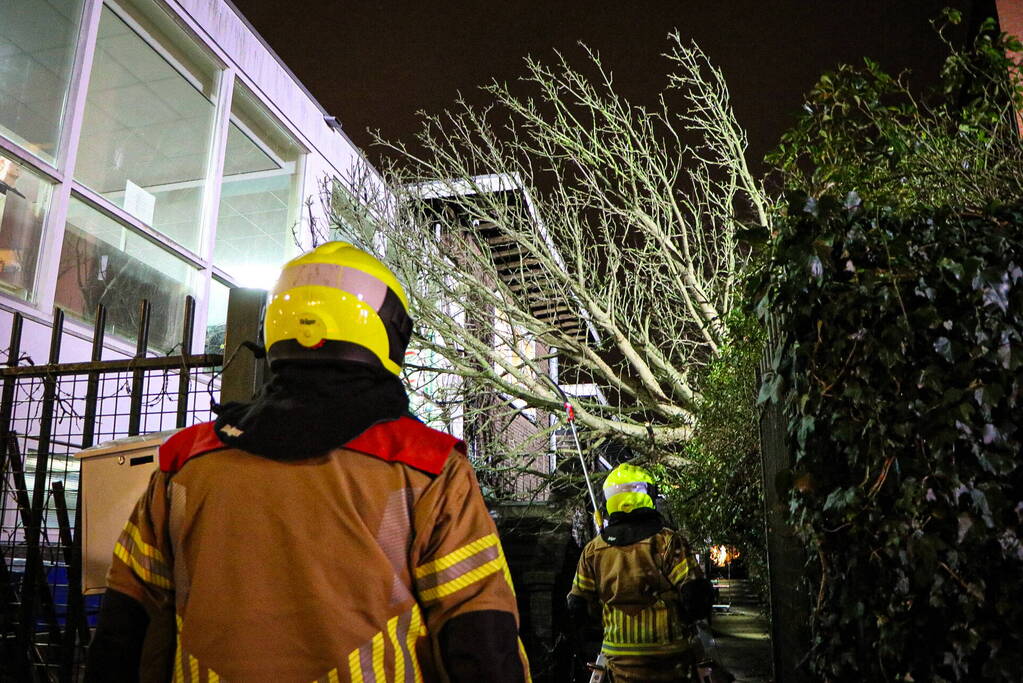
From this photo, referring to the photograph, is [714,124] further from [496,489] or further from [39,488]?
[39,488]

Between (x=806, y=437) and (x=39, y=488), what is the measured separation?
4.22 m

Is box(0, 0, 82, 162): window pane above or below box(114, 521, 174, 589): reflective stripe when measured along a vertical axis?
above

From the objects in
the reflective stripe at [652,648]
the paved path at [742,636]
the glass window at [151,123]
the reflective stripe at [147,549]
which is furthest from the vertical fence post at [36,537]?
the paved path at [742,636]

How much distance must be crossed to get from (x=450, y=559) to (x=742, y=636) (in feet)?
50.2

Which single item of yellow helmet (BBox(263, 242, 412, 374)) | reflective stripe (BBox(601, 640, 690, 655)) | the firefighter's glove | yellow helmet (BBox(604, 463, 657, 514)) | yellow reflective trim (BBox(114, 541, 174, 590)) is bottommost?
reflective stripe (BBox(601, 640, 690, 655))

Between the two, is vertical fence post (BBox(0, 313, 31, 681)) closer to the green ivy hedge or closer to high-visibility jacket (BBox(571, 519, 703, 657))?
high-visibility jacket (BBox(571, 519, 703, 657))

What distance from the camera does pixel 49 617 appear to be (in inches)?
169

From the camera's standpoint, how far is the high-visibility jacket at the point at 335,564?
5.71 ft

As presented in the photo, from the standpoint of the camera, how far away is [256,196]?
12.3m

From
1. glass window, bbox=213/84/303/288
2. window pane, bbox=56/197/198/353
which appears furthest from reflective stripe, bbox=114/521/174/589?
→ glass window, bbox=213/84/303/288

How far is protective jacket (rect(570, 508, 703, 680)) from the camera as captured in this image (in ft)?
18.8

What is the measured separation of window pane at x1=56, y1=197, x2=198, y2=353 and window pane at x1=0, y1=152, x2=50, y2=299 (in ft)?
1.36

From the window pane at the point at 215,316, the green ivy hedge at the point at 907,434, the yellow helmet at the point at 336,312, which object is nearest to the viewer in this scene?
the yellow helmet at the point at 336,312

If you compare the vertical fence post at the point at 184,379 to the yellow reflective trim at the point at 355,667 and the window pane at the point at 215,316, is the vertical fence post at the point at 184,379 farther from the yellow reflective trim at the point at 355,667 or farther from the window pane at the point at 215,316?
the window pane at the point at 215,316
